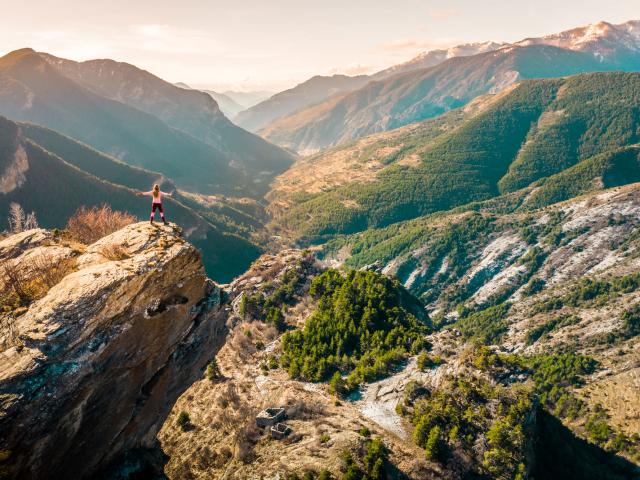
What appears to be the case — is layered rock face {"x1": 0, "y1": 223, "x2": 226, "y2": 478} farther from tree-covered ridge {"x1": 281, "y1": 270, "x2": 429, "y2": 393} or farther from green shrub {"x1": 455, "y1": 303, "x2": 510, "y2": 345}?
green shrub {"x1": 455, "y1": 303, "x2": 510, "y2": 345}

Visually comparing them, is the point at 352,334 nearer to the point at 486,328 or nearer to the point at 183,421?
the point at 183,421

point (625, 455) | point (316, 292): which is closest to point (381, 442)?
point (316, 292)

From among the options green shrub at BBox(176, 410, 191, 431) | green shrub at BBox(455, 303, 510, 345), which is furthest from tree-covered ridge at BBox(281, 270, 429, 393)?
green shrub at BBox(455, 303, 510, 345)

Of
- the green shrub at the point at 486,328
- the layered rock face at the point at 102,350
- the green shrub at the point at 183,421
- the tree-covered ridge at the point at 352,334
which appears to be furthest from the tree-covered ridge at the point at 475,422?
the green shrub at the point at 486,328

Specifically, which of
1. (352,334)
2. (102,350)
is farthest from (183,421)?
(352,334)

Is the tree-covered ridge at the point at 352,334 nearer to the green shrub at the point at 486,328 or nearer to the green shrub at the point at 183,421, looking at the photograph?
the green shrub at the point at 183,421

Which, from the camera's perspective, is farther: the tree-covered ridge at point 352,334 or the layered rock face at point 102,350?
the tree-covered ridge at point 352,334
